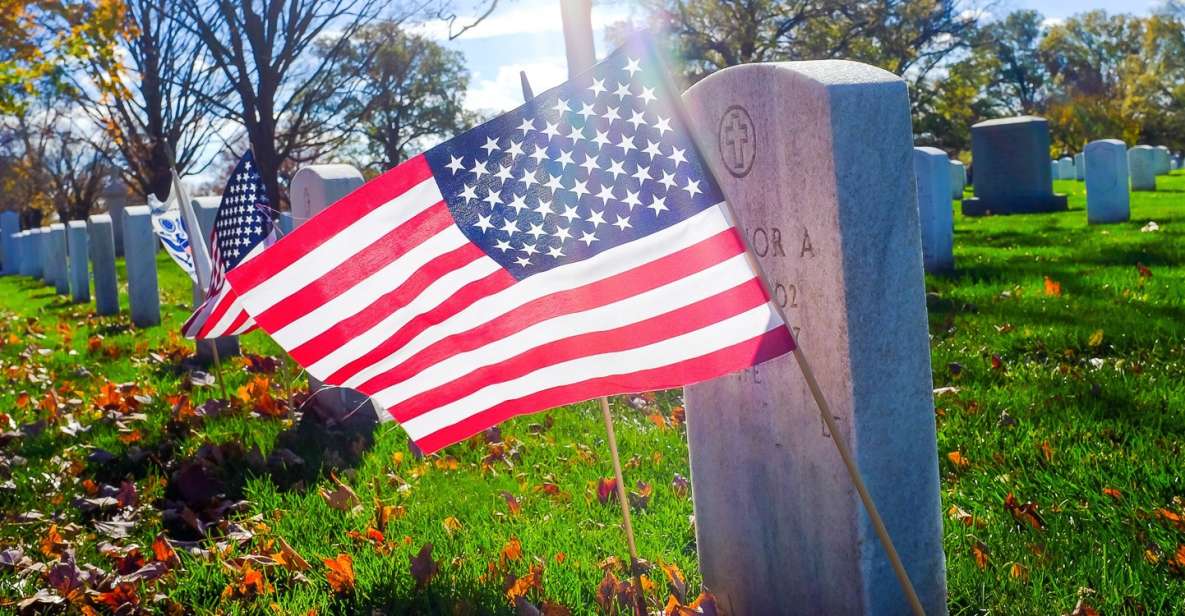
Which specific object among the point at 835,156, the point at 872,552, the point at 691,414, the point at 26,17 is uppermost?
the point at 26,17

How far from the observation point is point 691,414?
3.34 metres

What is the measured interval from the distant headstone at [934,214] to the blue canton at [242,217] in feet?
19.3

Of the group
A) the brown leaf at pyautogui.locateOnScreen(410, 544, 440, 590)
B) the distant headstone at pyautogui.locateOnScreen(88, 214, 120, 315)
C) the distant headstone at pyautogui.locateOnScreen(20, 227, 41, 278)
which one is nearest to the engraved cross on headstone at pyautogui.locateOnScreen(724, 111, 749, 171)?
the brown leaf at pyautogui.locateOnScreen(410, 544, 440, 590)

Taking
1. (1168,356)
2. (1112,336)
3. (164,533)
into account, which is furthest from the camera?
(1112,336)

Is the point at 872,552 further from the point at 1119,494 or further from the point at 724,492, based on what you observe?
the point at 1119,494

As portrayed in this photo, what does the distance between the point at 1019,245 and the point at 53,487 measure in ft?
33.1

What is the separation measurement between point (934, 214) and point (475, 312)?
7778 millimetres

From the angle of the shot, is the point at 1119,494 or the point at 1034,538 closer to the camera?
the point at 1034,538

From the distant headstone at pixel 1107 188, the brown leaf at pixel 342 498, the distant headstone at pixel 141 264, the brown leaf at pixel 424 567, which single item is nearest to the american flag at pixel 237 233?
the brown leaf at pixel 342 498

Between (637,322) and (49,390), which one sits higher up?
(637,322)

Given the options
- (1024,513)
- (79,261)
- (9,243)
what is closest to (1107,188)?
(1024,513)

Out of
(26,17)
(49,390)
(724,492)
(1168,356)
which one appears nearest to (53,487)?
(49,390)

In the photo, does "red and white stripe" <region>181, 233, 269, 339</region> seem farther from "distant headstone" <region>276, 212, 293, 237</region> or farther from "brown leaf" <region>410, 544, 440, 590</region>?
"brown leaf" <region>410, 544, 440, 590</region>

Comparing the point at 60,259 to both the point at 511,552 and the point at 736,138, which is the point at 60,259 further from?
the point at 736,138
